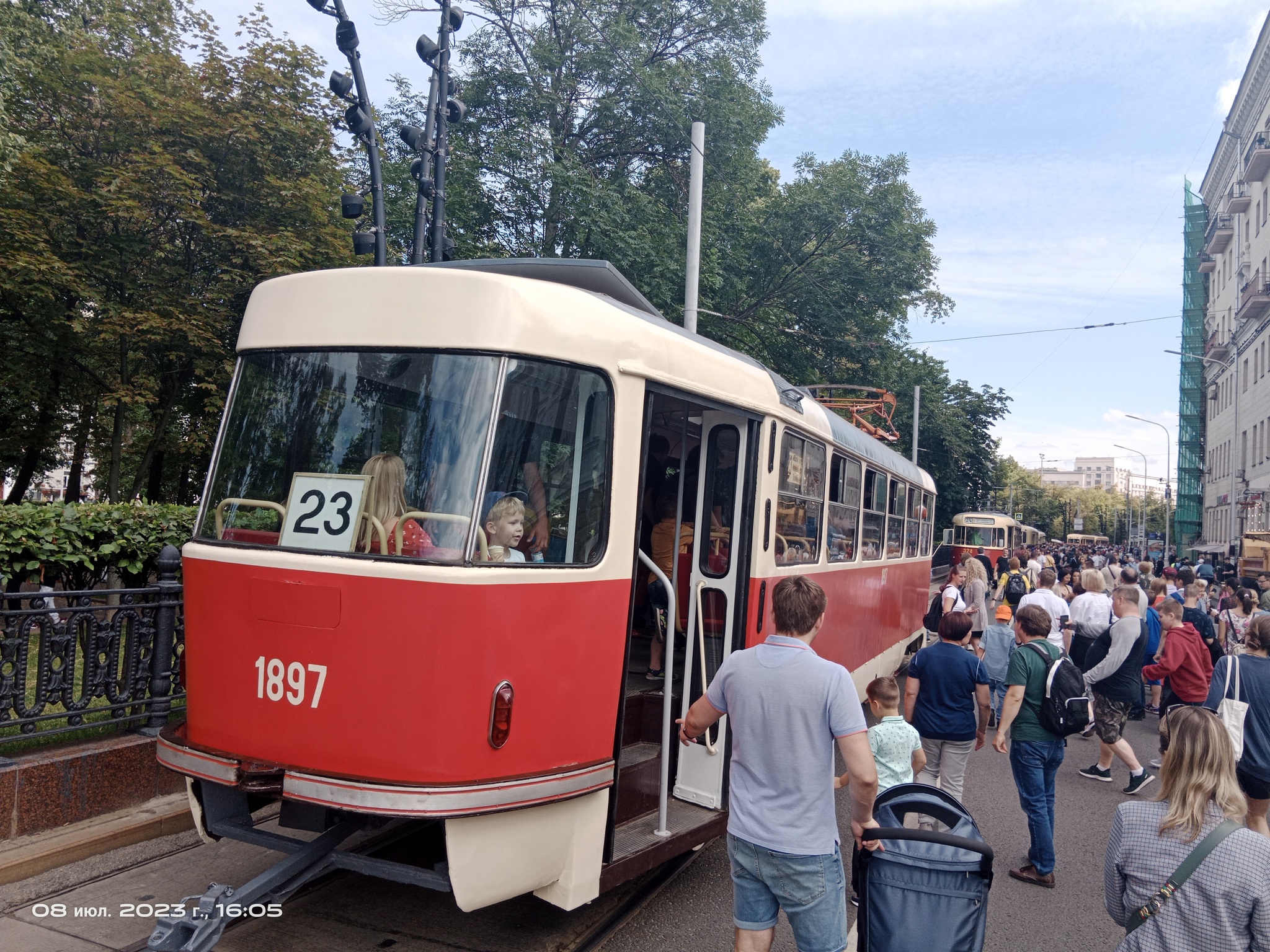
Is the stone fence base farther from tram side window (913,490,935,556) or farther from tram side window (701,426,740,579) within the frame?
tram side window (913,490,935,556)

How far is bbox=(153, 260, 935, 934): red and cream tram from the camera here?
391cm

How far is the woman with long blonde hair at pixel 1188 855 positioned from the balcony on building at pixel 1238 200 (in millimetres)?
48171

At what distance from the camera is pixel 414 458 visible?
4160 mm

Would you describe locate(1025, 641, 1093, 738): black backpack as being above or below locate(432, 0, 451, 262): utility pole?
below

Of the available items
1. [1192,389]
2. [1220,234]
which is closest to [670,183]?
[1220,234]

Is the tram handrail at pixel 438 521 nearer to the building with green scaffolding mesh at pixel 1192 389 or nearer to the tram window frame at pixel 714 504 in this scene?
the tram window frame at pixel 714 504

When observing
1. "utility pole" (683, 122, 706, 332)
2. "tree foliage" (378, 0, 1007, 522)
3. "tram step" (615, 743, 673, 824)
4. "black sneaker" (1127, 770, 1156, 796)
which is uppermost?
"tree foliage" (378, 0, 1007, 522)

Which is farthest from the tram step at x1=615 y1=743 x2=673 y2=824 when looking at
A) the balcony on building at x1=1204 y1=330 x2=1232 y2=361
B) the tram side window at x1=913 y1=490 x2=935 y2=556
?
the balcony on building at x1=1204 y1=330 x2=1232 y2=361

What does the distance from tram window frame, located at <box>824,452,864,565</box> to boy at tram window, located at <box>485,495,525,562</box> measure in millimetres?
3999

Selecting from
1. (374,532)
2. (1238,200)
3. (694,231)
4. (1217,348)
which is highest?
(1238,200)

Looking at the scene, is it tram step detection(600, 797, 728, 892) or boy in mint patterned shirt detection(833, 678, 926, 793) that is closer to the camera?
tram step detection(600, 797, 728, 892)

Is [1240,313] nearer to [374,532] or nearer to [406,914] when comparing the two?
[406,914]

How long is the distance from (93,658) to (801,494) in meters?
4.57

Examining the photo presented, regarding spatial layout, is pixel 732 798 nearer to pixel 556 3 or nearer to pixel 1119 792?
pixel 1119 792
